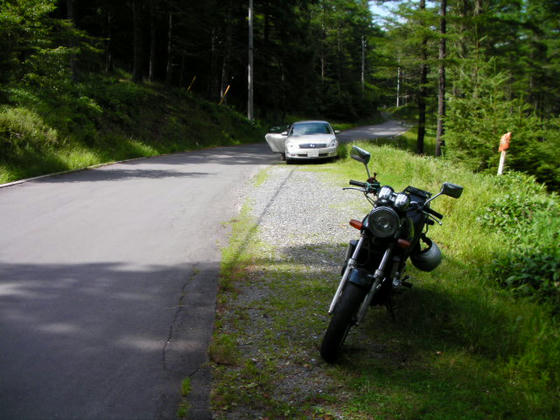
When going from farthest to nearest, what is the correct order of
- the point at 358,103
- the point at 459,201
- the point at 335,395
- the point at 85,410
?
1. the point at 358,103
2. the point at 459,201
3. the point at 335,395
4. the point at 85,410

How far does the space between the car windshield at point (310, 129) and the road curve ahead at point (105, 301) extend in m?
8.50

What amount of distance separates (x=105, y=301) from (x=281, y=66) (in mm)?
38268

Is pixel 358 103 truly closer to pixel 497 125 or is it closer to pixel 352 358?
pixel 497 125

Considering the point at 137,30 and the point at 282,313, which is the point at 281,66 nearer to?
the point at 137,30

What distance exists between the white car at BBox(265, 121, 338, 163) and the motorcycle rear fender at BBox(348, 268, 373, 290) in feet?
44.2

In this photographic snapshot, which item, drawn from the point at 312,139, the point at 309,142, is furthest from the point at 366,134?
the point at 309,142

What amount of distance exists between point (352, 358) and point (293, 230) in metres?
4.01

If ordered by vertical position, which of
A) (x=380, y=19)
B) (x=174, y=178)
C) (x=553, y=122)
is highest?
(x=380, y=19)

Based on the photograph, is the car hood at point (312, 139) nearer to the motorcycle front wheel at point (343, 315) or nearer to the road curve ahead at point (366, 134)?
the road curve ahead at point (366, 134)

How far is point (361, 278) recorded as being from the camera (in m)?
3.44

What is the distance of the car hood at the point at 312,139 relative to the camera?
16969 millimetres

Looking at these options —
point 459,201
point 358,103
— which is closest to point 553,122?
point 459,201

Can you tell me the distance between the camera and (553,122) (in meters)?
14.4

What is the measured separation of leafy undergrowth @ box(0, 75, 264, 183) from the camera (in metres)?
13.3
